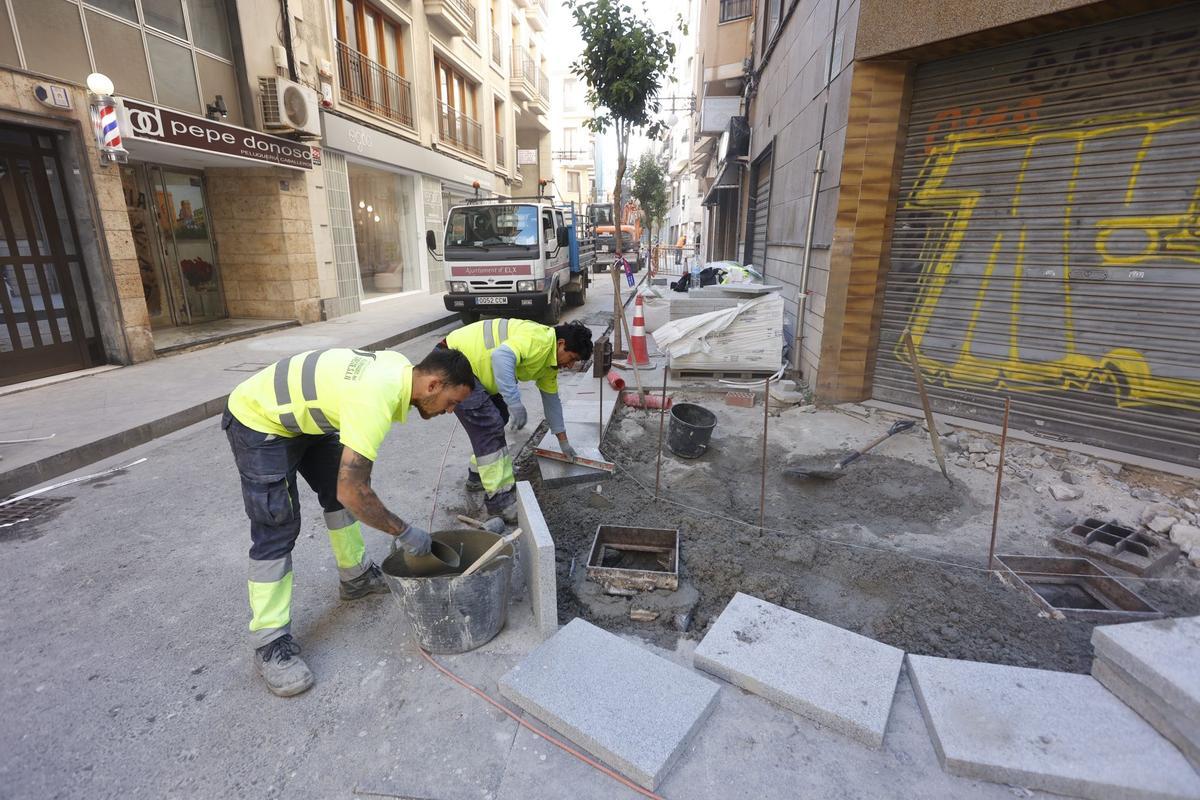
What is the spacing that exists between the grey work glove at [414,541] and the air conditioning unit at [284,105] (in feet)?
33.4

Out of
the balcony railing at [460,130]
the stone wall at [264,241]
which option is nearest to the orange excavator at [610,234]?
the balcony railing at [460,130]

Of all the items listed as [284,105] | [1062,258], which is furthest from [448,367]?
[284,105]

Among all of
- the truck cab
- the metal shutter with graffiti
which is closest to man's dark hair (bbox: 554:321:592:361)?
the metal shutter with graffiti

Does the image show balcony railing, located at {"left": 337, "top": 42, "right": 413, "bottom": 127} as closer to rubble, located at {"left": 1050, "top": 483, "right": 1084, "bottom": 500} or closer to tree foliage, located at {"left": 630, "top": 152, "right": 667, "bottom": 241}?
rubble, located at {"left": 1050, "top": 483, "right": 1084, "bottom": 500}

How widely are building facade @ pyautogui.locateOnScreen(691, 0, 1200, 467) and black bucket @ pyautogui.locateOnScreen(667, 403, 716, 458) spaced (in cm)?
166

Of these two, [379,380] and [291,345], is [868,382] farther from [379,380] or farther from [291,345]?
[291,345]

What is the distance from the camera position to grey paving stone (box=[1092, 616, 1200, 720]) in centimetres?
190

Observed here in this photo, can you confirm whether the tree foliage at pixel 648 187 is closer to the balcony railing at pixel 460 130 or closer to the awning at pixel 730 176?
the balcony railing at pixel 460 130

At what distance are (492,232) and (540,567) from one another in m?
9.17

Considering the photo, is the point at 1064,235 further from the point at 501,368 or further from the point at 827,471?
the point at 501,368

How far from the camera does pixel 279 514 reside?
2.38m

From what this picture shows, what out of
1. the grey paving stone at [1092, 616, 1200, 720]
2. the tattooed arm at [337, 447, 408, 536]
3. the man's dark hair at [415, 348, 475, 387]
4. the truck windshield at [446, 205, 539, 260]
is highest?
the truck windshield at [446, 205, 539, 260]

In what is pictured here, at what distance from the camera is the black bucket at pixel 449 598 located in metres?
2.37

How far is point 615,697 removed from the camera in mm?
2180
